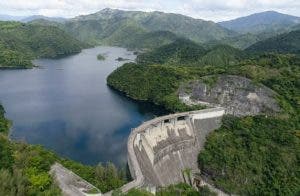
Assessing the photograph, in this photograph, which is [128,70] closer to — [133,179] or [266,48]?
[133,179]

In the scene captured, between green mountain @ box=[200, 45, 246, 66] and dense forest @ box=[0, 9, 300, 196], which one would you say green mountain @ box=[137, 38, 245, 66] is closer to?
green mountain @ box=[200, 45, 246, 66]

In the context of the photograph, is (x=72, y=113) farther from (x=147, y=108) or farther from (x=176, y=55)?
(x=176, y=55)

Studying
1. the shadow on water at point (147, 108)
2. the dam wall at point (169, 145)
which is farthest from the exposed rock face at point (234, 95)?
the shadow on water at point (147, 108)

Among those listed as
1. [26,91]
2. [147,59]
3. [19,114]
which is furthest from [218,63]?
[19,114]

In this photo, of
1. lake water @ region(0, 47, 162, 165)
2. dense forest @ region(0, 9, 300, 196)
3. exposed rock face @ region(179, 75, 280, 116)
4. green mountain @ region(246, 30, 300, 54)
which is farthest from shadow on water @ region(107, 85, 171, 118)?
green mountain @ region(246, 30, 300, 54)

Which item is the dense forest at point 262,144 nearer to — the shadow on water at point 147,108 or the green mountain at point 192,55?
the shadow on water at point 147,108

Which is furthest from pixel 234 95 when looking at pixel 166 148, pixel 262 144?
pixel 166 148

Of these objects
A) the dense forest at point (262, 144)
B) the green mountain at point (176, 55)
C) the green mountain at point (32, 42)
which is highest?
the dense forest at point (262, 144)
